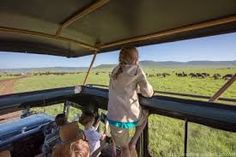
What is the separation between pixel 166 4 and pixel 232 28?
564 millimetres

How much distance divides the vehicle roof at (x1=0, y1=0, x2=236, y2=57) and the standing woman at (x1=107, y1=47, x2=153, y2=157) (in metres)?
0.33

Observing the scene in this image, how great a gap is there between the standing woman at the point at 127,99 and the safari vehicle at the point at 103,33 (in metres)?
0.13

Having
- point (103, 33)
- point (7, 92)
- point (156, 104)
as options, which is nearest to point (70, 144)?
point (156, 104)

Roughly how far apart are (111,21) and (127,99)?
673 millimetres

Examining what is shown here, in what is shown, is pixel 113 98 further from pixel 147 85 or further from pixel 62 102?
pixel 62 102

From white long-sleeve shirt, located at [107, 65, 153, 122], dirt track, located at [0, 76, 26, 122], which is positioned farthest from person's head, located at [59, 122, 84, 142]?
dirt track, located at [0, 76, 26, 122]

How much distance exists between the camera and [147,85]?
82.8 inches

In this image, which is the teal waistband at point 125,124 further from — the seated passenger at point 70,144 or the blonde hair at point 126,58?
the seated passenger at point 70,144

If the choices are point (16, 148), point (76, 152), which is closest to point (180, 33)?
point (76, 152)

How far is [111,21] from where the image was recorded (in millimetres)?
2117

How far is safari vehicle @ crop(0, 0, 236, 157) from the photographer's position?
165 cm

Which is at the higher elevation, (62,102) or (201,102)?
(201,102)

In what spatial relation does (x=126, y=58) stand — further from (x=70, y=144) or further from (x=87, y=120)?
(x=70, y=144)

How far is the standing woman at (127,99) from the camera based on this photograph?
2.15 metres
